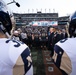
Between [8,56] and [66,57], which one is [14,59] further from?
[66,57]

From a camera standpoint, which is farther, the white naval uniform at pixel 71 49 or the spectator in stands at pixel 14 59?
the white naval uniform at pixel 71 49

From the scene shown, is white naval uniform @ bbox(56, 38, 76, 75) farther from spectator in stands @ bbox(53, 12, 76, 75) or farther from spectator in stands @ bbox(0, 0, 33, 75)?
spectator in stands @ bbox(0, 0, 33, 75)

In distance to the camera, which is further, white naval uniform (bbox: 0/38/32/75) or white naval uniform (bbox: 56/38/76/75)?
white naval uniform (bbox: 56/38/76/75)

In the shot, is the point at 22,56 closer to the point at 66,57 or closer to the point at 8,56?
the point at 8,56

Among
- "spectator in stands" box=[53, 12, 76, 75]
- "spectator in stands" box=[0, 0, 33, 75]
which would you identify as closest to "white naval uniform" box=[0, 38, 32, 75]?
"spectator in stands" box=[0, 0, 33, 75]

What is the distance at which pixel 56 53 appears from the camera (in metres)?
1.70

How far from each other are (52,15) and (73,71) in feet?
175

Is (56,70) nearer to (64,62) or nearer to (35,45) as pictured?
(64,62)

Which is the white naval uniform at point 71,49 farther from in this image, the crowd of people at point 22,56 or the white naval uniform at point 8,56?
the white naval uniform at point 8,56

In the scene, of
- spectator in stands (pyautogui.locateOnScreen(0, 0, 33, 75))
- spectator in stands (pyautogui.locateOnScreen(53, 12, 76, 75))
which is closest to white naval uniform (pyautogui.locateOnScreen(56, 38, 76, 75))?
spectator in stands (pyautogui.locateOnScreen(53, 12, 76, 75))

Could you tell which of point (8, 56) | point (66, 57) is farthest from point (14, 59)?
point (66, 57)

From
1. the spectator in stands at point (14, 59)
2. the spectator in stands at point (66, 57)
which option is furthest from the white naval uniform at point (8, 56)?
the spectator in stands at point (66, 57)

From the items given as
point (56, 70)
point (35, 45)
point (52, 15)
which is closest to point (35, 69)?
point (56, 70)

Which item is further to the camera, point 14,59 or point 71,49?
point 71,49
